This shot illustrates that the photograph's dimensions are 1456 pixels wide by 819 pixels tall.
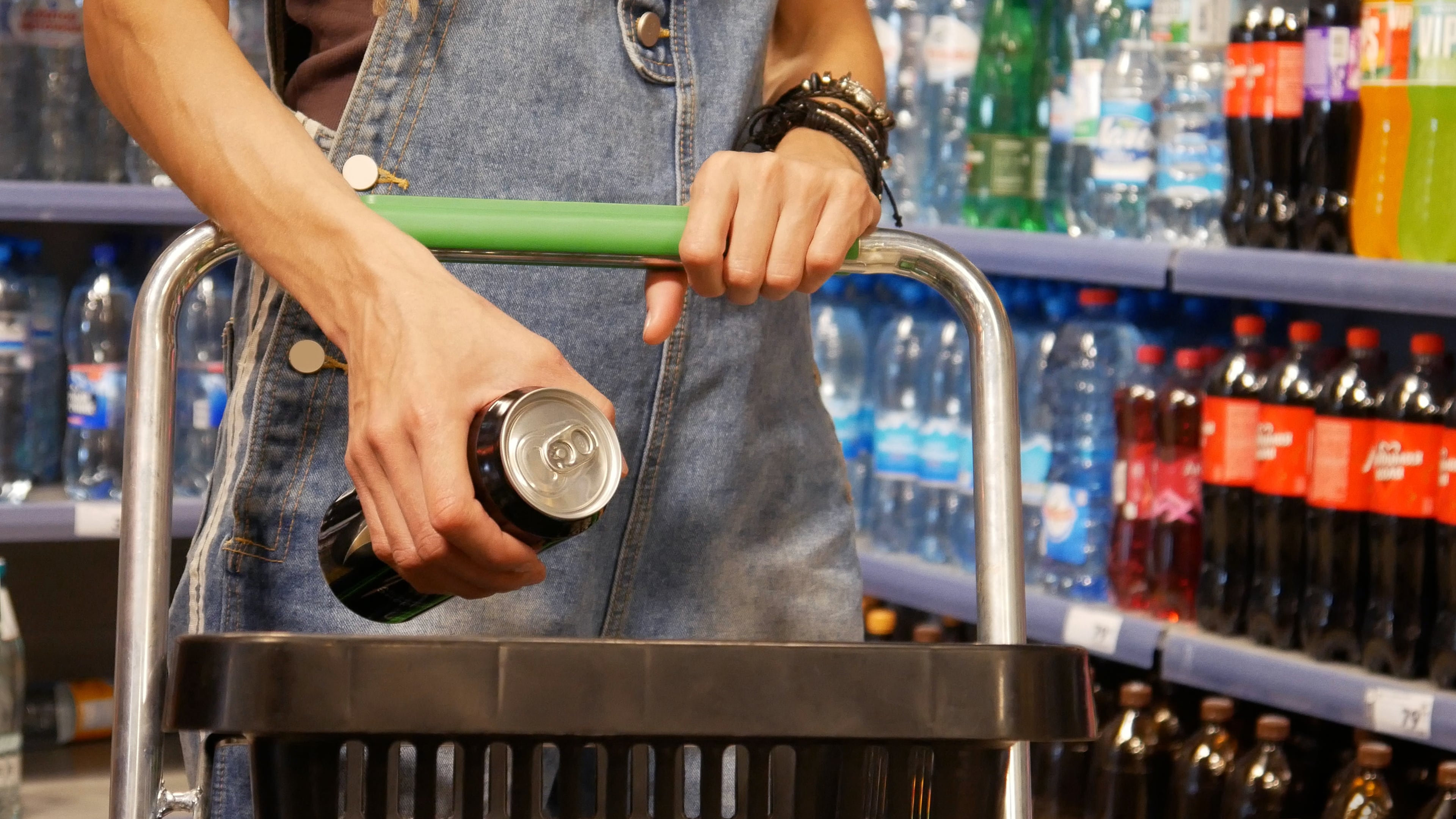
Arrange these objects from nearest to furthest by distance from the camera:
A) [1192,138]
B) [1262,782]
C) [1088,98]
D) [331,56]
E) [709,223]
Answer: [709,223], [331,56], [1262,782], [1192,138], [1088,98]

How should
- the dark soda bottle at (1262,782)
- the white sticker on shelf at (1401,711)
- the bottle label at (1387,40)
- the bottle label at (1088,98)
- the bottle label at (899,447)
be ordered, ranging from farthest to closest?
1. the bottle label at (899,447)
2. the bottle label at (1088,98)
3. the dark soda bottle at (1262,782)
4. the bottle label at (1387,40)
5. the white sticker on shelf at (1401,711)

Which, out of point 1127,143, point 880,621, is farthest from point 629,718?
point 880,621

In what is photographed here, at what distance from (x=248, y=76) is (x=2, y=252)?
2.38m

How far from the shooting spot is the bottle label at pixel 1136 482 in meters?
2.44

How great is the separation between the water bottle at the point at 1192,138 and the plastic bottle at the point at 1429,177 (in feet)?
0.93

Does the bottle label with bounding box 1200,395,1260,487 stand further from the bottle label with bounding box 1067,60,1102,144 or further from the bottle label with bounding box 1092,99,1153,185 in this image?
the bottle label with bounding box 1067,60,1102,144

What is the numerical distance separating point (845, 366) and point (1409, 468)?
1.26 m

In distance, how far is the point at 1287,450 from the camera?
2174 mm

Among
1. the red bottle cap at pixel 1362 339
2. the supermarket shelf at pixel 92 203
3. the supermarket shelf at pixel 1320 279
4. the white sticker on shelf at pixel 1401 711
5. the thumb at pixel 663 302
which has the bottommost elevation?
the white sticker on shelf at pixel 1401 711

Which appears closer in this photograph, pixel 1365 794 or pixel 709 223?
pixel 709 223

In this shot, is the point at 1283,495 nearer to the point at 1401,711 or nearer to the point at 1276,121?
the point at 1401,711

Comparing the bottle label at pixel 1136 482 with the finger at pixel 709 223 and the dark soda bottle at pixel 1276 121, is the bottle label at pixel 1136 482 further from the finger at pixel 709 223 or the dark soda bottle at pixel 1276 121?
the finger at pixel 709 223

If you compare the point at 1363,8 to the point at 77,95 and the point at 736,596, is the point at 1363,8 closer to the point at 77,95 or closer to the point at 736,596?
the point at 736,596

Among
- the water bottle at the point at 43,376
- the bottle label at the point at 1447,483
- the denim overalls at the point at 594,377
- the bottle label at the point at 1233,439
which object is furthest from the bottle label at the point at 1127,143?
the water bottle at the point at 43,376
